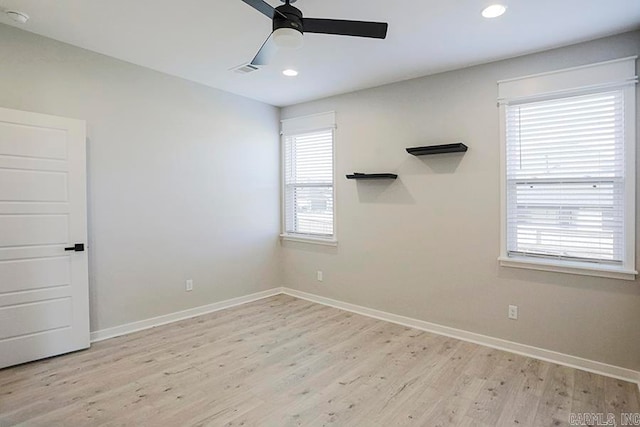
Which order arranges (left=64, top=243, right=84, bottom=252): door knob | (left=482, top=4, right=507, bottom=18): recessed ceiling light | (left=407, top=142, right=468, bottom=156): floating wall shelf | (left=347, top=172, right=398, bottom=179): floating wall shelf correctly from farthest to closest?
(left=347, top=172, right=398, bottom=179): floating wall shelf
(left=407, top=142, right=468, bottom=156): floating wall shelf
(left=64, top=243, right=84, bottom=252): door knob
(left=482, top=4, right=507, bottom=18): recessed ceiling light

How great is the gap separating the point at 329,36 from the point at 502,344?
3225 mm

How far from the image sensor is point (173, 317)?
13.8 ft

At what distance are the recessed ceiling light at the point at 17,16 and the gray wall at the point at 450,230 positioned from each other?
3091mm

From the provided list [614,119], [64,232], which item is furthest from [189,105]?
[614,119]

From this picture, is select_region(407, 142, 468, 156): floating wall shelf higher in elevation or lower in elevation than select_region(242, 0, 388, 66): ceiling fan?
lower

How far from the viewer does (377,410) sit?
2.44 metres

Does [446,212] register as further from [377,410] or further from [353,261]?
[377,410]

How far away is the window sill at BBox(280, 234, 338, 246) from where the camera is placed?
15.8ft

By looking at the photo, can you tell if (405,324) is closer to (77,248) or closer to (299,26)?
(299,26)

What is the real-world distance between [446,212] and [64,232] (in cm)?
364

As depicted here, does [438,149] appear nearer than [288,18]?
No

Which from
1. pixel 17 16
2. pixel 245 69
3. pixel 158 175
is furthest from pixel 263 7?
pixel 158 175

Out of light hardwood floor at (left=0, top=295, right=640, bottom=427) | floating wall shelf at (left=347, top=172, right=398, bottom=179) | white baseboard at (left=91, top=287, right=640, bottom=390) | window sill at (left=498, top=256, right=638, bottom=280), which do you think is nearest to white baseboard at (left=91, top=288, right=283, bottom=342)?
white baseboard at (left=91, top=287, right=640, bottom=390)

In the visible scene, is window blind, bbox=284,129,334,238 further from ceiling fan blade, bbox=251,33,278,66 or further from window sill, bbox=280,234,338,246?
ceiling fan blade, bbox=251,33,278,66
